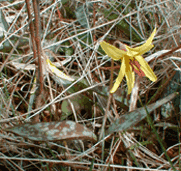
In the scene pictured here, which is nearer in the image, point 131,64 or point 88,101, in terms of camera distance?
point 131,64

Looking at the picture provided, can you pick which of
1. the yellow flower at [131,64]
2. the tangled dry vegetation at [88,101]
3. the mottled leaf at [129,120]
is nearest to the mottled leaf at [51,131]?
the tangled dry vegetation at [88,101]

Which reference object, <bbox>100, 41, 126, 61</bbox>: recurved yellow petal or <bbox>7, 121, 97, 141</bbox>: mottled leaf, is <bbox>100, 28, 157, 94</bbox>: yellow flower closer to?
<bbox>100, 41, 126, 61</bbox>: recurved yellow petal

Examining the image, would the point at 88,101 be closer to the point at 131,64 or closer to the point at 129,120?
the point at 129,120

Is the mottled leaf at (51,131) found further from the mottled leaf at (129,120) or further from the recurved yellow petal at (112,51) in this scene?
the recurved yellow petal at (112,51)

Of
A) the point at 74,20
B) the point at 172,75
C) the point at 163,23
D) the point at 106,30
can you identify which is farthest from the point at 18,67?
the point at 163,23

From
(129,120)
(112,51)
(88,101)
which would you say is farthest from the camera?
(88,101)

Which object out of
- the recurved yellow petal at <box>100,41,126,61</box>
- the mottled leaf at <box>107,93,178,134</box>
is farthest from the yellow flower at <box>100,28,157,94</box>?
the mottled leaf at <box>107,93,178,134</box>

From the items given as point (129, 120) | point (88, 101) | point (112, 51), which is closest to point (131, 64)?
point (112, 51)

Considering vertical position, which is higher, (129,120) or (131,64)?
(131,64)
